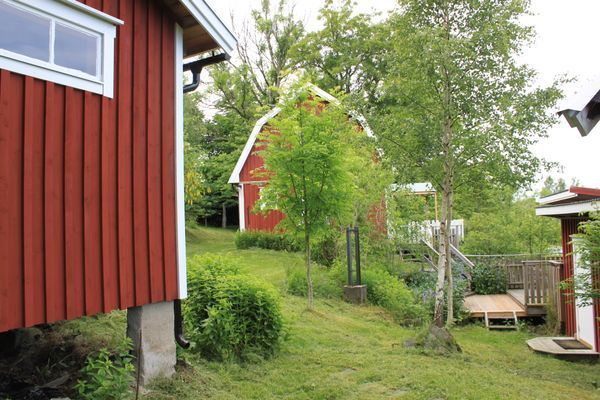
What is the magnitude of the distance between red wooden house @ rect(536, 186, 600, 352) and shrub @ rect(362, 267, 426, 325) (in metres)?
3.13

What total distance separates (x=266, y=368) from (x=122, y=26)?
14.0 feet

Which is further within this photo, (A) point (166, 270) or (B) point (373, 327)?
(B) point (373, 327)

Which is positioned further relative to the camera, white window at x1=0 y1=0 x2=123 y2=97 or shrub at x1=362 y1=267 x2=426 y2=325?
shrub at x1=362 y1=267 x2=426 y2=325

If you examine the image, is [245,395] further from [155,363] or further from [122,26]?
[122,26]

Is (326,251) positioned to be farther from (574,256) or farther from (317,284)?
(574,256)

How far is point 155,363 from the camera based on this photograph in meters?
5.11

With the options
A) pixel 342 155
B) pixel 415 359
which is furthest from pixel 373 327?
pixel 342 155

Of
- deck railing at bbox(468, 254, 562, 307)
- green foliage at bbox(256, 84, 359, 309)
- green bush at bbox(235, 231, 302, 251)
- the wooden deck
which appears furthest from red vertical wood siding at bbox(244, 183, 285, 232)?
deck railing at bbox(468, 254, 562, 307)

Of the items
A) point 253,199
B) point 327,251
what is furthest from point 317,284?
point 253,199

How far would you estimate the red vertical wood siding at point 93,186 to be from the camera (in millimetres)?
3887

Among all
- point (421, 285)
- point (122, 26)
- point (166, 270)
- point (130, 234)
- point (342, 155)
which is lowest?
point (421, 285)

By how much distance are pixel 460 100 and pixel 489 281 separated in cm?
871

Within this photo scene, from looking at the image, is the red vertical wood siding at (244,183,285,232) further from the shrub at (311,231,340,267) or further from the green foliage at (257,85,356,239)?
the green foliage at (257,85,356,239)

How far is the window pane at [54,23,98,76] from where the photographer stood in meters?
4.25
